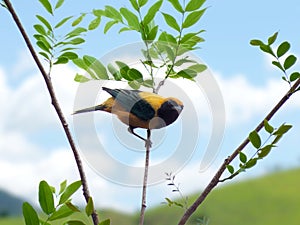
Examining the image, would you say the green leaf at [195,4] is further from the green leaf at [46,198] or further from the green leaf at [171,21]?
the green leaf at [46,198]

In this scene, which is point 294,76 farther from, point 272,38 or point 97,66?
point 97,66

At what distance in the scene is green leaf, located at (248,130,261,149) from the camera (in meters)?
0.89

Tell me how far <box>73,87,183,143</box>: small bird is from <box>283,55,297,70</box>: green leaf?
18 cm

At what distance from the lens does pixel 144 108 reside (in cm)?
94

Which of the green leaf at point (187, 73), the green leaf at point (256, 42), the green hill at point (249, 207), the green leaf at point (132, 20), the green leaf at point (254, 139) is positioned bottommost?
the green hill at point (249, 207)

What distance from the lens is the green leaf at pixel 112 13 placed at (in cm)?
105

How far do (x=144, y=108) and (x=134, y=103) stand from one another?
0.7 inches

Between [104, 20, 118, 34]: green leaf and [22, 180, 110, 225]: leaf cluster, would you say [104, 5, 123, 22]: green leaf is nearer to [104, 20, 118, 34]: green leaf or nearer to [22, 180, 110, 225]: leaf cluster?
[104, 20, 118, 34]: green leaf

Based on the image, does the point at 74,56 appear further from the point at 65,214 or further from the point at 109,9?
the point at 65,214

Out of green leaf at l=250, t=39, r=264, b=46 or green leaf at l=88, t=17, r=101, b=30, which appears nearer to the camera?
green leaf at l=250, t=39, r=264, b=46

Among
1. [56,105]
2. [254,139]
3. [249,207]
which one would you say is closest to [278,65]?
[254,139]

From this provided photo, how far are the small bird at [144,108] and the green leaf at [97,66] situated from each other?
0.22 ft

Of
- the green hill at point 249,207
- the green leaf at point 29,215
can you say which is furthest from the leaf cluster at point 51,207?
the green hill at point 249,207

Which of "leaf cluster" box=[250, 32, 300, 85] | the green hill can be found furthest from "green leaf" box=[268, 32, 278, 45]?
the green hill
